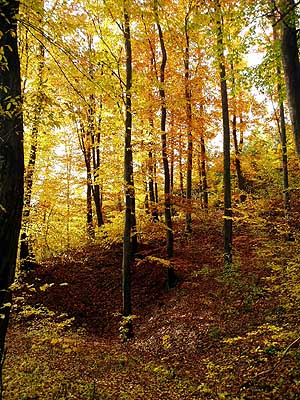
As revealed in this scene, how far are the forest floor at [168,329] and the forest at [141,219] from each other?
6 centimetres

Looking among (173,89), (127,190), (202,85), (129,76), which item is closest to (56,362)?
(127,190)

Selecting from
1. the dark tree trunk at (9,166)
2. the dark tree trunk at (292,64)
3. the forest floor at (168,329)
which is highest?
the dark tree trunk at (292,64)

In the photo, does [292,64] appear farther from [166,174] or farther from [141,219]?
[141,219]

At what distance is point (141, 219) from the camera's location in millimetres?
17016

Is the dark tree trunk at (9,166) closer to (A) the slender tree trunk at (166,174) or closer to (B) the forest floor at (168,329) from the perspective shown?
(B) the forest floor at (168,329)

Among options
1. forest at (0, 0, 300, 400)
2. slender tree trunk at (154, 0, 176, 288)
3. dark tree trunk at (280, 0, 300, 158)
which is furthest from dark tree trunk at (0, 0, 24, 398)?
slender tree trunk at (154, 0, 176, 288)

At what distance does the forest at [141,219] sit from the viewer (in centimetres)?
533

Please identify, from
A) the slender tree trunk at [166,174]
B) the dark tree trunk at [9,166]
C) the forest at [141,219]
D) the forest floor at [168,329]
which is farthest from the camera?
the slender tree trunk at [166,174]

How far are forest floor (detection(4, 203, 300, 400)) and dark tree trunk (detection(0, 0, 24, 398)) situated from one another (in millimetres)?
2981

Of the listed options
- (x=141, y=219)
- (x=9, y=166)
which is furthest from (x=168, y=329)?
(x=9, y=166)

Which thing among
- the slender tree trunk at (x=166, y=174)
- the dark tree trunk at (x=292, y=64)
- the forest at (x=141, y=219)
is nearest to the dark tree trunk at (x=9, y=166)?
the forest at (x=141, y=219)

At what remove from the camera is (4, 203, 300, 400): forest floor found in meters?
6.39

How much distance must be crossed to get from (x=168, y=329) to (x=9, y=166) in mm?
8118

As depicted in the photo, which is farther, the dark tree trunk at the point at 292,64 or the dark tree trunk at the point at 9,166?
the dark tree trunk at the point at 292,64
